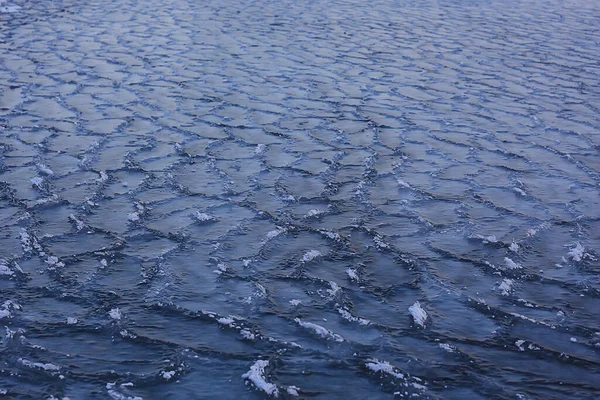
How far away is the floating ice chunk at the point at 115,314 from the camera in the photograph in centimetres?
322

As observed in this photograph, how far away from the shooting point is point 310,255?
3.89 meters

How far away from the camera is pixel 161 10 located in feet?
42.0

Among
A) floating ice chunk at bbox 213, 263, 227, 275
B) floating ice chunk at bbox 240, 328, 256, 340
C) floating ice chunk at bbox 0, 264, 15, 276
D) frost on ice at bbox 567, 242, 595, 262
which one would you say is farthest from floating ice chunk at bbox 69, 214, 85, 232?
frost on ice at bbox 567, 242, 595, 262

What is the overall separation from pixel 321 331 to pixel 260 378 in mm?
458

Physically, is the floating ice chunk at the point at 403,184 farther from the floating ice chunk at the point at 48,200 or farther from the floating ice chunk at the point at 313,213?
the floating ice chunk at the point at 48,200

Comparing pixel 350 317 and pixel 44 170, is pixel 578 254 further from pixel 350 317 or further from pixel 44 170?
pixel 44 170

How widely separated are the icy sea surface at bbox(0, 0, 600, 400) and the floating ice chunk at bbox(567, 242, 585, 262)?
0.02 metres

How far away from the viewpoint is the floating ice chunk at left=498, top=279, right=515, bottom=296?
3540mm

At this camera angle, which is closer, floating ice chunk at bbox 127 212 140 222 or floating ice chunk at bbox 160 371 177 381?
floating ice chunk at bbox 160 371 177 381

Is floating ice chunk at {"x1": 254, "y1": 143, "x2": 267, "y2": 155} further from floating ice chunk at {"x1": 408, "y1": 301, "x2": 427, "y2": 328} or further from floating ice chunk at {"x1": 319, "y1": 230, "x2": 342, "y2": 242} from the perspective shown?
floating ice chunk at {"x1": 408, "y1": 301, "x2": 427, "y2": 328}

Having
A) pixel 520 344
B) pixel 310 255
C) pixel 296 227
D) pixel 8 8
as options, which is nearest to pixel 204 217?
pixel 296 227

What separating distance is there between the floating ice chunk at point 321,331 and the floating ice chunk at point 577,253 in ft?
5.40

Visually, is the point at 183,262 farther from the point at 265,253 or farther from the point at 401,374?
the point at 401,374

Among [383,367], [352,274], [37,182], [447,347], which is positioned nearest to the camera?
[383,367]
